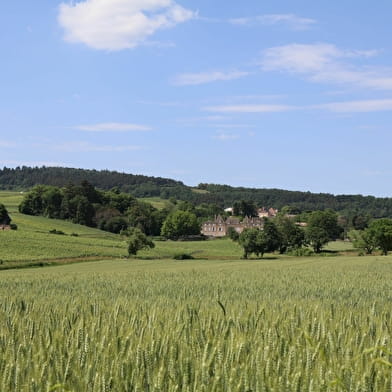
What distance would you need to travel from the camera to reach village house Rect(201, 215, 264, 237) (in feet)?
588

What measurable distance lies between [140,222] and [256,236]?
186ft

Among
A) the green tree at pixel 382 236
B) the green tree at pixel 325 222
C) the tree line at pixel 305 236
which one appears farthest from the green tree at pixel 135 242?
the green tree at pixel 325 222

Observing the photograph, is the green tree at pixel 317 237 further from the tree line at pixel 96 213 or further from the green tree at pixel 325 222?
the tree line at pixel 96 213

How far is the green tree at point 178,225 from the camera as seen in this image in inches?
5566

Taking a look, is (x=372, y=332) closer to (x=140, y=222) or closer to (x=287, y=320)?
(x=287, y=320)

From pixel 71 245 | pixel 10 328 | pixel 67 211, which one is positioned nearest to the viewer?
pixel 10 328

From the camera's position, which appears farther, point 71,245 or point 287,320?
point 71,245

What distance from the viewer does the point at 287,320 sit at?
647cm

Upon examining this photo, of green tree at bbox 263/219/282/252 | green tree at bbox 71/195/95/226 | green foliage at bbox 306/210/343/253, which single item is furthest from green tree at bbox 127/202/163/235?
green tree at bbox 263/219/282/252

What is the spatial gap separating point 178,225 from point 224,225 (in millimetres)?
43512

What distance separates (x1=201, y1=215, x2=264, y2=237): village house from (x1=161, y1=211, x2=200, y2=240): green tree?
102ft

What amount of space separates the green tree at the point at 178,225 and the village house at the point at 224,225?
102 ft

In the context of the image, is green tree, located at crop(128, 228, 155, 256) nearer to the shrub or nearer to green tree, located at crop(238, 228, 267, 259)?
green tree, located at crop(238, 228, 267, 259)

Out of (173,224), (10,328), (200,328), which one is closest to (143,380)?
(200,328)
